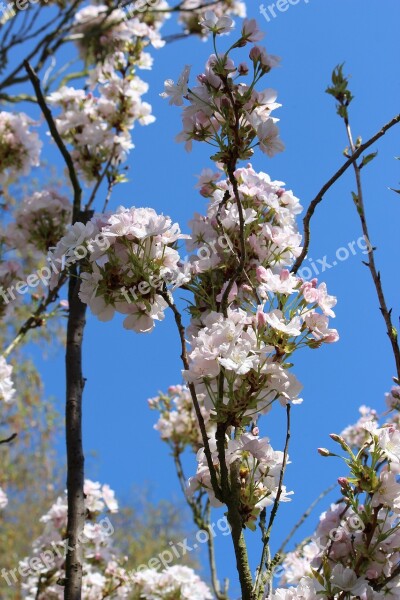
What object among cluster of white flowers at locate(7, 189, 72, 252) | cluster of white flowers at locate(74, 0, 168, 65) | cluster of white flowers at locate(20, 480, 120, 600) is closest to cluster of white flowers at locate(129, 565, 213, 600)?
cluster of white flowers at locate(20, 480, 120, 600)

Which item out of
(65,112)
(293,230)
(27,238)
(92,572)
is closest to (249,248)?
(293,230)

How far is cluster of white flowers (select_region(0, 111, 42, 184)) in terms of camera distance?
3.50 metres

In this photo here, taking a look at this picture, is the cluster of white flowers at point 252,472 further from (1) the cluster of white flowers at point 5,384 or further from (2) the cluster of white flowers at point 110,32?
(2) the cluster of white flowers at point 110,32

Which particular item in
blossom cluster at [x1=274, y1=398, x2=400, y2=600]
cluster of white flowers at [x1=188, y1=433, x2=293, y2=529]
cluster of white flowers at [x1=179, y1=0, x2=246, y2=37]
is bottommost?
blossom cluster at [x1=274, y1=398, x2=400, y2=600]

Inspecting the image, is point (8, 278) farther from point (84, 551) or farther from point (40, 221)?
point (84, 551)

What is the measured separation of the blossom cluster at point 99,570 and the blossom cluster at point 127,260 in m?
1.58

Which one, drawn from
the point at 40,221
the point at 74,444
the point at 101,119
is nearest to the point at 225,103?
the point at 74,444

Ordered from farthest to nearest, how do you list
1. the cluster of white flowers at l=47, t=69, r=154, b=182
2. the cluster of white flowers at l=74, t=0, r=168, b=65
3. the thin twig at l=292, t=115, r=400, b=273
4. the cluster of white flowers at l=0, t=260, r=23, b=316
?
the cluster of white flowers at l=74, t=0, r=168, b=65
the cluster of white flowers at l=47, t=69, r=154, b=182
the cluster of white flowers at l=0, t=260, r=23, b=316
the thin twig at l=292, t=115, r=400, b=273

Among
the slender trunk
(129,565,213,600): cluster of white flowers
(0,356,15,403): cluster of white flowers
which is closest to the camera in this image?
the slender trunk

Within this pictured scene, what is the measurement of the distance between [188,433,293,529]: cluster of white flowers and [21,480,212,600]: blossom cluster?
1.49 m

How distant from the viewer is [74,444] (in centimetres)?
220

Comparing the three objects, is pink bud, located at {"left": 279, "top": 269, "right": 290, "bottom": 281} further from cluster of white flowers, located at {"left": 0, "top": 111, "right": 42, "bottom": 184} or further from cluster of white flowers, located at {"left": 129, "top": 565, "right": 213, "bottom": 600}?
cluster of white flowers, located at {"left": 0, "top": 111, "right": 42, "bottom": 184}

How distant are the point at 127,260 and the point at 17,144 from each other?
7.62ft

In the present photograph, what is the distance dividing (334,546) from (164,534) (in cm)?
827
